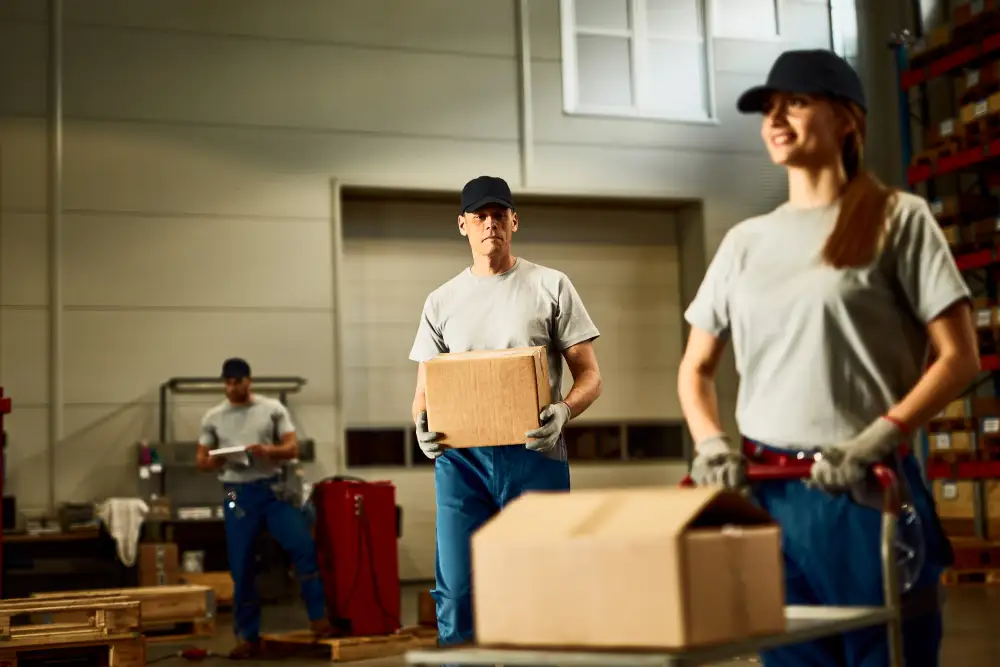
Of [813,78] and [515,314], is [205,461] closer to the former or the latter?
[515,314]


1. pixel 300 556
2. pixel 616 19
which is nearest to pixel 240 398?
pixel 300 556

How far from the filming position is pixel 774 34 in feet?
45.7

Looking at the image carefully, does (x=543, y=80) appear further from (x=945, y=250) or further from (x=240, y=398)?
(x=945, y=250)

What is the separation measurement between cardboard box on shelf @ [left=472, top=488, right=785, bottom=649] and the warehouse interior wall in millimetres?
9828

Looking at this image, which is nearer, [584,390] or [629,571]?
[629,571]

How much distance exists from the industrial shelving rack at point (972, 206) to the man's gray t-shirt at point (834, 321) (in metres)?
8.95

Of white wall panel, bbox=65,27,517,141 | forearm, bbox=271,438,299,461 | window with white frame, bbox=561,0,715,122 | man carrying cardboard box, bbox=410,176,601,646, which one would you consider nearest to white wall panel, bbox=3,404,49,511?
white wall panel, bbox=65,27,517,141

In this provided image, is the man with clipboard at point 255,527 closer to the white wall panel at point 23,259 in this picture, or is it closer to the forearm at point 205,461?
the forearm at point 205,461

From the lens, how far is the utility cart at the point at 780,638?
1.96 m

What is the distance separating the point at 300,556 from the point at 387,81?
5744 mm

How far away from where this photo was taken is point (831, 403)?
253 centimetres

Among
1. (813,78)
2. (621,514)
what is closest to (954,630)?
(813,78)

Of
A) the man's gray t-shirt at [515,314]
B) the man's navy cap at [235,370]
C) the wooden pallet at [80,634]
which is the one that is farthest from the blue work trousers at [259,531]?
the man's gray t-shirt at [515,314]

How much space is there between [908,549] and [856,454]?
0.25 meters
